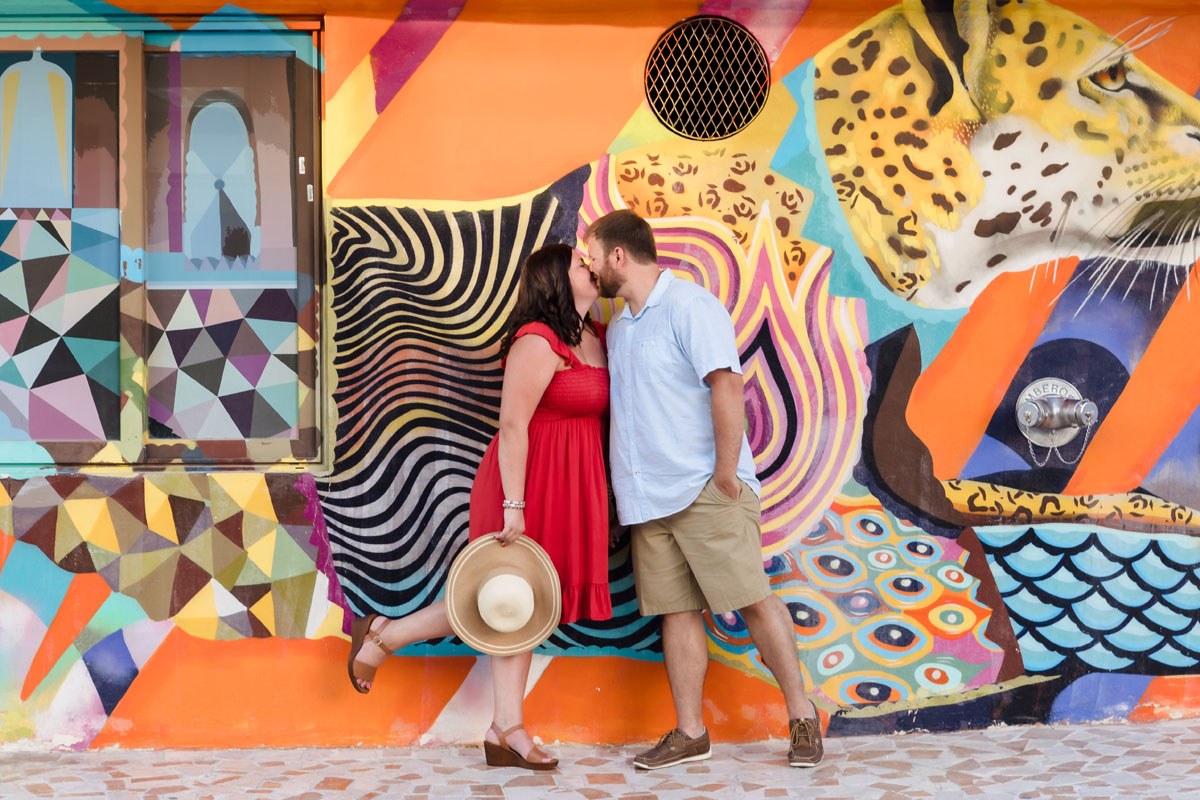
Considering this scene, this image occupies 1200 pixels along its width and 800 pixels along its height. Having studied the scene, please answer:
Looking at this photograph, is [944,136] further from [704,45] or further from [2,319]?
[2,319]

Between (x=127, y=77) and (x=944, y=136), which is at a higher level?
(x=127, y=77)

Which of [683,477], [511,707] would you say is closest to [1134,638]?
[683,477]

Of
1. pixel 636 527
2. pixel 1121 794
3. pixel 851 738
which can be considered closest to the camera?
pixel 1121 794

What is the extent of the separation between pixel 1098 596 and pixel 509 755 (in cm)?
258

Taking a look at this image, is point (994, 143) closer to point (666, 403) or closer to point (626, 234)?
point (626, 234)

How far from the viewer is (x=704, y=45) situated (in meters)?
4.30

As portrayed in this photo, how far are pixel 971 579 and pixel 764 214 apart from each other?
177 centimetres

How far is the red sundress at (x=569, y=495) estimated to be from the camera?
3936 mm

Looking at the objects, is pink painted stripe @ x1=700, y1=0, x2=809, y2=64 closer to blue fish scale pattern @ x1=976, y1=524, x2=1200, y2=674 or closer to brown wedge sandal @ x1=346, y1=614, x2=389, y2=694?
blue fish scale pattern @ x1=976, y1=524, x2=1200, y2=674

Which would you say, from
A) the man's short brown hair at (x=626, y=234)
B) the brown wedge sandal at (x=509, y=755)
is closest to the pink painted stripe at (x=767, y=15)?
the man's short brown hair at (x=626, y=234)

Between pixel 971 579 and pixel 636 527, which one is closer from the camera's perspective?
pixel 636 527

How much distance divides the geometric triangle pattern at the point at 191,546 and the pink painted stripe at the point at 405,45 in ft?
5.34

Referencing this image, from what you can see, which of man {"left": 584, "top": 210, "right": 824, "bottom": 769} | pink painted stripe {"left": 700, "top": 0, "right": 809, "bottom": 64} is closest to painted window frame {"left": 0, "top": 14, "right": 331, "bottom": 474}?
man {"left": 584, "top": 210, "right": 824, "bottom": 769}

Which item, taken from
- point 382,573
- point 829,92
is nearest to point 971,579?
point 829,92
